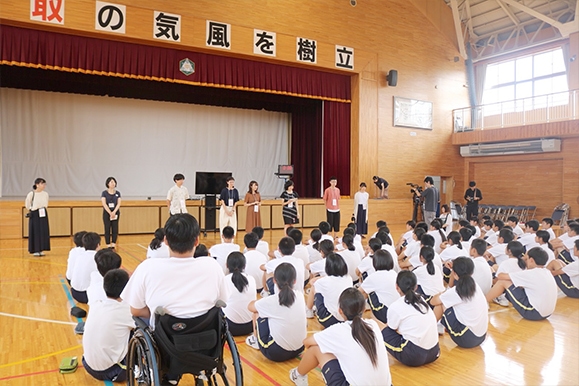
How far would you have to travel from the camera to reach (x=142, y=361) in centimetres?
224

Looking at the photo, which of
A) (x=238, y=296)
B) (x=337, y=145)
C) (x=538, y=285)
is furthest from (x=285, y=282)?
(x=337, y=145)

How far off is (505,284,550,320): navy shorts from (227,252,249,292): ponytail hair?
2.60 metres

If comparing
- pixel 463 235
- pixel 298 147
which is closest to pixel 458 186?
pixel 298 147

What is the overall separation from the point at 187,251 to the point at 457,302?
2.25 meters

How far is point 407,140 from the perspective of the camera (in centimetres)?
1423

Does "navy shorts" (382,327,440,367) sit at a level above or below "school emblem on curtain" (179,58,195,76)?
below

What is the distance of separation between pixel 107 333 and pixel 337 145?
35.8 ft

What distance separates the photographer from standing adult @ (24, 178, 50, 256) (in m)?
6.97

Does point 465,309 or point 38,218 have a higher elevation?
point 38,218

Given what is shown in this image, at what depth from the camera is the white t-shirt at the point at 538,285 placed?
4066 mm

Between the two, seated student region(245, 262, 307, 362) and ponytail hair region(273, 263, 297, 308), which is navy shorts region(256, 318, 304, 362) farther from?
ponytail hair region(273, 263, 297, 308)

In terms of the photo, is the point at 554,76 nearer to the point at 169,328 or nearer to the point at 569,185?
the point at 569,185

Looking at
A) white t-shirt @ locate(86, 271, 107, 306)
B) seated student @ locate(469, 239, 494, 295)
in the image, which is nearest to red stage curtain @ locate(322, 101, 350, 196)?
seated student @ locate(469, 239, 494, 295)

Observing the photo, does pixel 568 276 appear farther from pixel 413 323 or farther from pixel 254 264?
pixel 254 264
